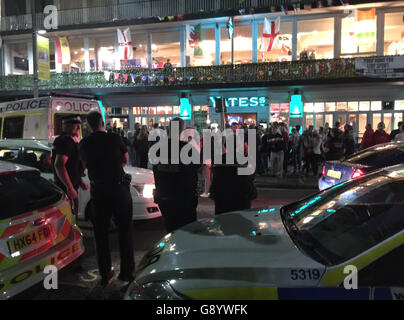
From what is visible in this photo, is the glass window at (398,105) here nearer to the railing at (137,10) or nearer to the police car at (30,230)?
the railing at (137,10)

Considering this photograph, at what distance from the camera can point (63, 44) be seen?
63.4 ft

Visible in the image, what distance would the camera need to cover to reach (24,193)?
Answer: 331 cm

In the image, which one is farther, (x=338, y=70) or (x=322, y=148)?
(x=338, y=70)

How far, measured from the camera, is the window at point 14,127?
8.82m

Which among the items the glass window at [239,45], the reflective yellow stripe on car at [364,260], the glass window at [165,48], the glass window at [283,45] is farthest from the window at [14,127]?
the glass window at [239,45]

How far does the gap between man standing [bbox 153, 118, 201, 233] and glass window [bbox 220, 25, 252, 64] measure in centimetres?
1714

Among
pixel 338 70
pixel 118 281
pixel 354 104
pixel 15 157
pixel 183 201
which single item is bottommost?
pixel 118 281

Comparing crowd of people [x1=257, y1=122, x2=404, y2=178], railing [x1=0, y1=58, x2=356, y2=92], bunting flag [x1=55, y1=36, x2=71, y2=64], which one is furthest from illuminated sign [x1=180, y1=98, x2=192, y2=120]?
crowd of people [x1=257, y1=122, x2=404, y2=178]

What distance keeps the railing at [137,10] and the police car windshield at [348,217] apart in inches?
678

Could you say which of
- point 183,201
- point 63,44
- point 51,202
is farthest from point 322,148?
point 63,44
